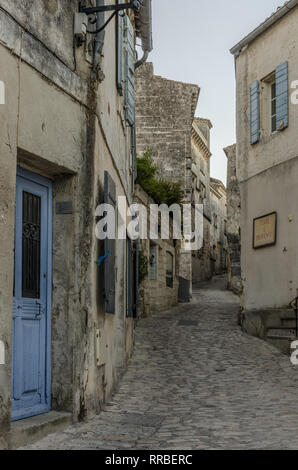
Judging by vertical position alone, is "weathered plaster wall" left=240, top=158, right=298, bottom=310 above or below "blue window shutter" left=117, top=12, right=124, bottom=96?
below

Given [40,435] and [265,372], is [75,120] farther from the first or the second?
[265,372]

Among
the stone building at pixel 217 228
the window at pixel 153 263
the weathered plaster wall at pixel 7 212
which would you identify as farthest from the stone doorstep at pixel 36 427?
the stone building at pixel 217 228

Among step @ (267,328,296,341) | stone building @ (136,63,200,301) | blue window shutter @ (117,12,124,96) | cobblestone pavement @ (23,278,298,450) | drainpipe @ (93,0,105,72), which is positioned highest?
stone building @ (136,63,200,301)

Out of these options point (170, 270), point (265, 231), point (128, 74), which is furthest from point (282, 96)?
point (170, 270)

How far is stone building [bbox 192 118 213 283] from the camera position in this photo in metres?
35.4

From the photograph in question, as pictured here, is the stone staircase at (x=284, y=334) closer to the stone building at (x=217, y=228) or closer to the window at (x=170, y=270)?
the window at (x=170, y=270)

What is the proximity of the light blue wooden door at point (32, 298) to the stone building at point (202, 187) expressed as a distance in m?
27.1

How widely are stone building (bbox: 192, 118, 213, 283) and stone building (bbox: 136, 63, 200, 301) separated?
3981 millimetres

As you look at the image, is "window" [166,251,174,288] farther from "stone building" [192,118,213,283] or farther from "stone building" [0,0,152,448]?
"stone building" [0,0,152,448]

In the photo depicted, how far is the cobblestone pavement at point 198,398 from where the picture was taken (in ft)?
18.4

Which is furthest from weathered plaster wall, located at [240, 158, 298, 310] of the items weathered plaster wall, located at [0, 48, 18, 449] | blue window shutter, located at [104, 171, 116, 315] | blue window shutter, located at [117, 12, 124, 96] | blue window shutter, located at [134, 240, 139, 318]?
weathered plaster wall, located at [0, 48, 18, 449]

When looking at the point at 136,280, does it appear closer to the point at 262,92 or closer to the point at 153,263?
the point at 262,92
